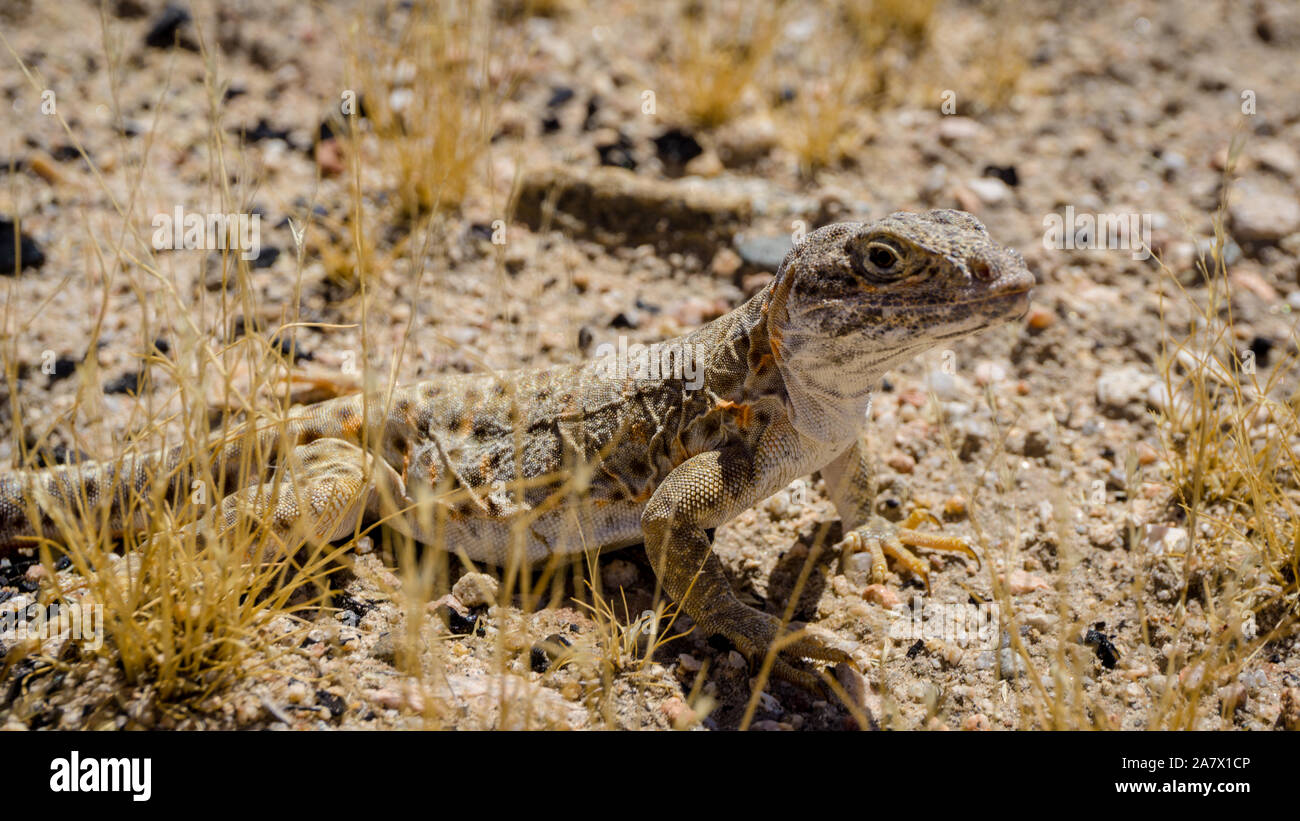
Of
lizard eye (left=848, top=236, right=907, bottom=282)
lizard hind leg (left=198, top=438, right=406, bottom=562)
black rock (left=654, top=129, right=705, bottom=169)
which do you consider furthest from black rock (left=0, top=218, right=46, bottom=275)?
lizard eye (left=848, top=236, right=907, bottom=282)

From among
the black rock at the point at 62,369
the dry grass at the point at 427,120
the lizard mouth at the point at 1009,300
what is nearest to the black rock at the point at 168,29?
the dry grass at the point at 427,120

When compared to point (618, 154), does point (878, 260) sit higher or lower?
lower

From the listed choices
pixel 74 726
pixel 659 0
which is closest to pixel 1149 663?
pixel 74 726

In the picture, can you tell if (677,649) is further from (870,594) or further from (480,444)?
(480,444)

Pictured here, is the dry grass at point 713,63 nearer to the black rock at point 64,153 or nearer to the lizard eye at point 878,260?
the lizard eye at point 878,260

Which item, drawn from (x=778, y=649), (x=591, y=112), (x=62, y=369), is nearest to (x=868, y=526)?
(x=778, y=649)

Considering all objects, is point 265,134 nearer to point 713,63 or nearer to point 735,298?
point 713,63

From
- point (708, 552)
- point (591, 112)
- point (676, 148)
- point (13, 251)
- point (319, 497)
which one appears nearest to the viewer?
point (708, 552)

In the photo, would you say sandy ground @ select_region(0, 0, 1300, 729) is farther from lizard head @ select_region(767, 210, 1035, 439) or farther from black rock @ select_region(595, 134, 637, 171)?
lizard head @ select_region(767, 210, 1035, 439)
